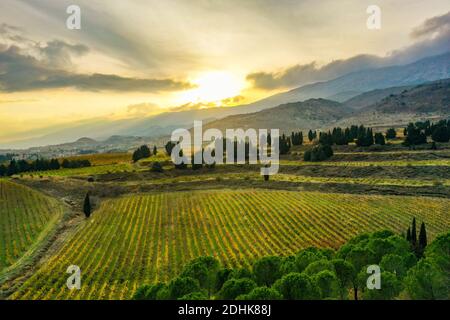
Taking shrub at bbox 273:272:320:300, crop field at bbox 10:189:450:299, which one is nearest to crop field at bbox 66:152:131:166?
crop field at bbox 10:189:450:299

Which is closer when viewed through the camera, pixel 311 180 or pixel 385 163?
pixel 311 180

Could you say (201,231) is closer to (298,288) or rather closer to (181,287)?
(181,287)

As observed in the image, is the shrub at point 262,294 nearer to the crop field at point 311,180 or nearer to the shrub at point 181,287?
the shrub at point 181,287

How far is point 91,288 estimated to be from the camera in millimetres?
40219

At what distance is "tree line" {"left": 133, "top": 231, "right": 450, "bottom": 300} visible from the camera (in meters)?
26.1

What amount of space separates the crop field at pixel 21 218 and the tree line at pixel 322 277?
31.8 metres

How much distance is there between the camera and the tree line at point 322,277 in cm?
2609

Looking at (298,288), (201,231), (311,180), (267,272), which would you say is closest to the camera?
(298,288)

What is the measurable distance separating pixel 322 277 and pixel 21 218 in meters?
60.9

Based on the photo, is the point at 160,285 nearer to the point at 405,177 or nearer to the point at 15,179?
the point at 405,177

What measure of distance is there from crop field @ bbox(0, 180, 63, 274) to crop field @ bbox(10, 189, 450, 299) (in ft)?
18.5

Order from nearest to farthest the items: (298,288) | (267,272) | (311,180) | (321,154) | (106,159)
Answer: (298,288) → (267,272) → (311,180) → (321,154) → (106,159)

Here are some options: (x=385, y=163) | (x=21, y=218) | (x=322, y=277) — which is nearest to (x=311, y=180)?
(x=385, y=163)

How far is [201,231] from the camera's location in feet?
198
